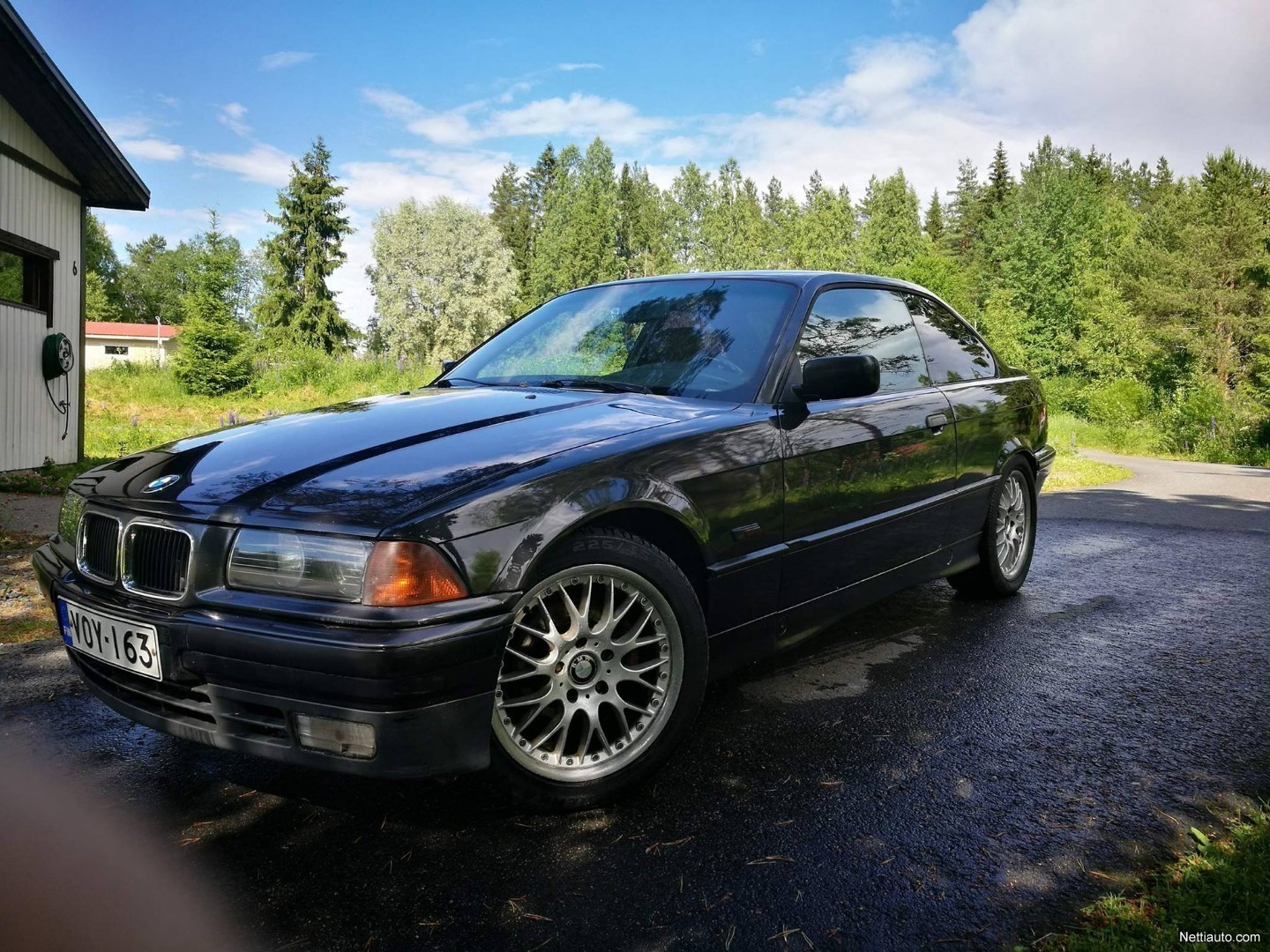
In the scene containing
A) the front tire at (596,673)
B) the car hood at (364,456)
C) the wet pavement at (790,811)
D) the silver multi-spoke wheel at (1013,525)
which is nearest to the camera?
the wet pavement at (790,811)

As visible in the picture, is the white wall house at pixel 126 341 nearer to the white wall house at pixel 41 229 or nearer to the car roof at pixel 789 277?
the white wall house at pixel 41 229

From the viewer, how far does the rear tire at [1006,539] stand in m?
4.66

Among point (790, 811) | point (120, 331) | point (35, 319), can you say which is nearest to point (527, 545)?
point (790, 811)

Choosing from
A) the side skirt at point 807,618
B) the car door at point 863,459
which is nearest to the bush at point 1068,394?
the car door at point 863,459

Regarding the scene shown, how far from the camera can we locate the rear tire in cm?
466

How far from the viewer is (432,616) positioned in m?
2.07

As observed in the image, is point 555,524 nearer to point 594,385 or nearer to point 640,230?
point 594,385

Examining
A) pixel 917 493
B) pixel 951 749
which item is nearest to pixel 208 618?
pixel 951 749

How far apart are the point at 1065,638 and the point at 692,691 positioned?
2.45 meters

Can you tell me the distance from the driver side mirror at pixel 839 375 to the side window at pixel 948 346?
1243 mm

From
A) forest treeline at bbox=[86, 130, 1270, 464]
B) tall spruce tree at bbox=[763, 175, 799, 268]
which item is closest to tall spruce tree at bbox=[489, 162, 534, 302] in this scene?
forest treeline at bbox=[86, 130, 1270, 464]

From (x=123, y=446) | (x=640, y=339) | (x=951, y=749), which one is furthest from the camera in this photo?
(x=123, y=446)

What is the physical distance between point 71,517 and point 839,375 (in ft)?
8.38

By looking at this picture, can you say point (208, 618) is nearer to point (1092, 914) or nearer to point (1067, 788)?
point (1092, 914)
